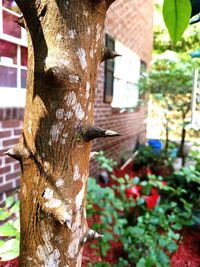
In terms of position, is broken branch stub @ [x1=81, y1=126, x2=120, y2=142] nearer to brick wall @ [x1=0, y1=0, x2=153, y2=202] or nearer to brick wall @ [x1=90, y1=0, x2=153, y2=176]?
brick wall @ [x1=0, y1=0, x2=153, y2=202]

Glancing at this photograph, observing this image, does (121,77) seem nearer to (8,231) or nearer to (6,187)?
(6,187)

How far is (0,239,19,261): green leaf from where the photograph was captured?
1.07 metres

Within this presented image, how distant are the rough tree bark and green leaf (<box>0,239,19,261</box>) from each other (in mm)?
252

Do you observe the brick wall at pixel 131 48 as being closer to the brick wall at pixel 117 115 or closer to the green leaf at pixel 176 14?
the brick wall at pixel 117 115

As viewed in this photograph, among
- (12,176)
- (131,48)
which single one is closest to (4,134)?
(12,176)

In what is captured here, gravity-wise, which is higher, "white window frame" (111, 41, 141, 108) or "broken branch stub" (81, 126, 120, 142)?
"white window frame" (111, 41, 141, 108)

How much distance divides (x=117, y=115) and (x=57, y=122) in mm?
5419

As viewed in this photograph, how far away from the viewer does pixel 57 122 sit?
76cm

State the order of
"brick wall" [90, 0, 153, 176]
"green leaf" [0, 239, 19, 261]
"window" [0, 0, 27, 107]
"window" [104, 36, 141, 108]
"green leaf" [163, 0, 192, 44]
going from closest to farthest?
1. "green leaf" [163, 0, 192, 44]
2. "green leaf" [0, 239, 19, 261]
3. "window" [0, 0, 27, 107]
4. "brick wall" [90, 0, 153, 176]
5. "window" [104, 36, 141, 108]

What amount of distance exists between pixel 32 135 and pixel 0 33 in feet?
6.84

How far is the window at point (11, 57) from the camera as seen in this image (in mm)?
2598

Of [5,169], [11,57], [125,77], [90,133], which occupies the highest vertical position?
[125,77]

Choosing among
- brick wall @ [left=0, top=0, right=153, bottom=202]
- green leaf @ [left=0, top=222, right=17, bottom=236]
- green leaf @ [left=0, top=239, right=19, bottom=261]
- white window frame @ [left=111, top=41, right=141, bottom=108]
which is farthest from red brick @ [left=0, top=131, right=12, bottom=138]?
white window frame @ [left=111, top=41, right=141, bottom=108]

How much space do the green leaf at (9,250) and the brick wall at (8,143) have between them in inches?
62.6
